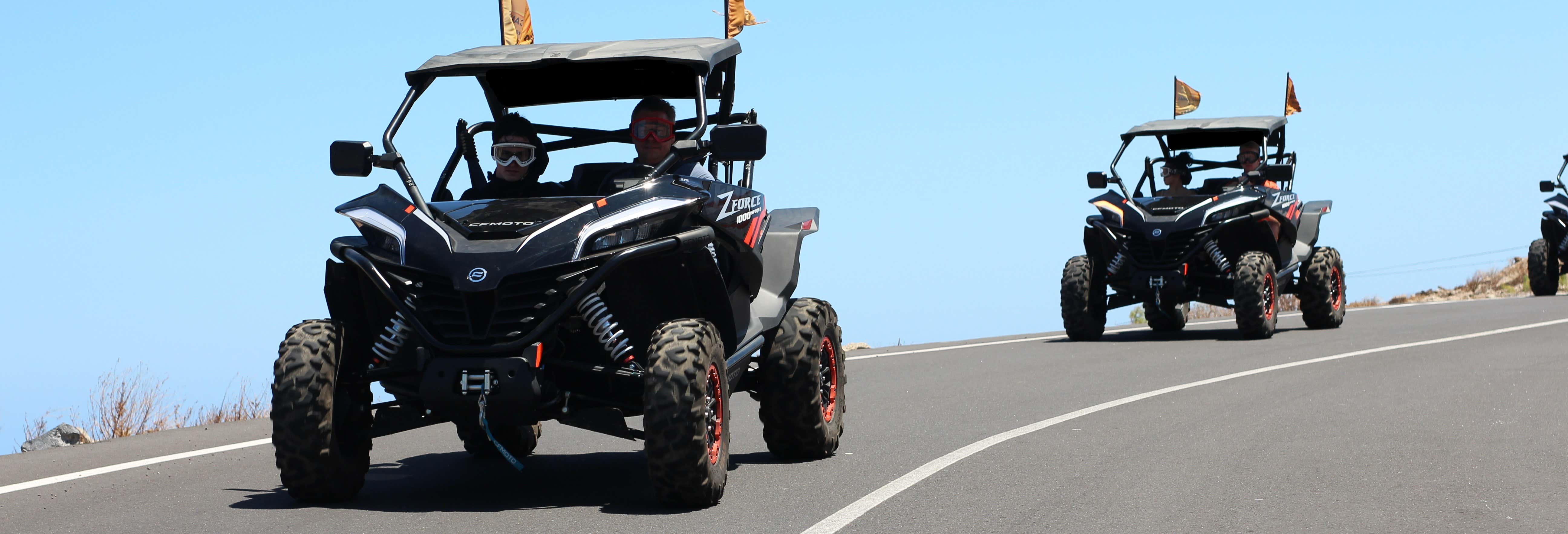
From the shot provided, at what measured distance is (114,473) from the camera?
9125mm

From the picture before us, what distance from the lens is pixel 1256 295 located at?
17859 mm

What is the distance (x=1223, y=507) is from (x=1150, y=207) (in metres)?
11.3

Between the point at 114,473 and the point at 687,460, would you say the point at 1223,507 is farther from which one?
the point at 114,473

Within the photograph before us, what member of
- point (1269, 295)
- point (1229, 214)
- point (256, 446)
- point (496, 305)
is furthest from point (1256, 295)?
point (496, 305)

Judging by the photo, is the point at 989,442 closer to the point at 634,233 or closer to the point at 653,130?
the point at 653,130

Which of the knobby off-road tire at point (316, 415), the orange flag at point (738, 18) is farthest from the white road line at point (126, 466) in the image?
the orange flag at point (738, 18)

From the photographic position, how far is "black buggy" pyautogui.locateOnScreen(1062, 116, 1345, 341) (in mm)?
17891

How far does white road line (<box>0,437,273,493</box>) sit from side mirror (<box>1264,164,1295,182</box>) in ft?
38.5

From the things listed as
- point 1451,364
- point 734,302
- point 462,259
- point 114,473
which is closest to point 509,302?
point 462,259

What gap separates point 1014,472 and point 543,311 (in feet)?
9.41

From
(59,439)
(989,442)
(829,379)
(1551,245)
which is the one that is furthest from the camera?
(1551,245)

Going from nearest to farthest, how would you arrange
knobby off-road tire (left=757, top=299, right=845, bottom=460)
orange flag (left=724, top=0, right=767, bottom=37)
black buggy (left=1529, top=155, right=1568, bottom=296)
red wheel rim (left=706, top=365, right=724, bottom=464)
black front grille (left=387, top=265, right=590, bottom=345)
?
1. black front grille (left=387, top=265, right=590, bottom=345)
2. red wheel rim (left=706, top=365, right=724, bottom=464)
3. knobby off-road tire (left=757, top=299, right=845, bottom=460)
4. orange flag (left=724, top=0, right=767, bottom=37)
5. black buggy (left=1529, top=155, right=1568, bottom=296)

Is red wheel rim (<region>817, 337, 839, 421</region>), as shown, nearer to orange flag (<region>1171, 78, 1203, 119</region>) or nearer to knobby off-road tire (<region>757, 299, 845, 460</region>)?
knobby off-road tire (<region>757, 299, 845, 460</region>)

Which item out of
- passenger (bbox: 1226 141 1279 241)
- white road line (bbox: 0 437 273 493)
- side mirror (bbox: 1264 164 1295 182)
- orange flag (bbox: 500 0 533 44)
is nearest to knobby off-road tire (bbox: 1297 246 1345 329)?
passenger (bbox: 1226 141 1279 241)
